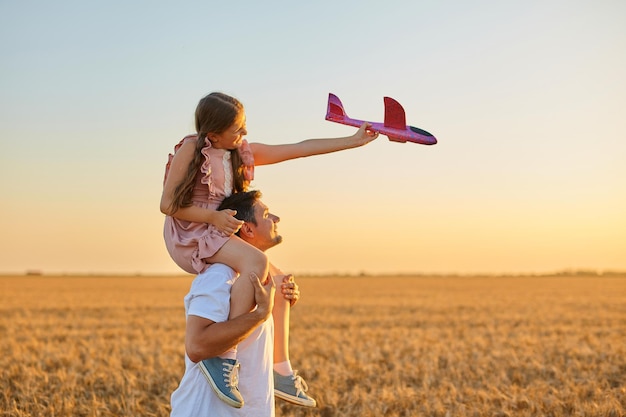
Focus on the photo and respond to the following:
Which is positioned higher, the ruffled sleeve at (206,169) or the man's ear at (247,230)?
the ruffled sleeve at (206,169)

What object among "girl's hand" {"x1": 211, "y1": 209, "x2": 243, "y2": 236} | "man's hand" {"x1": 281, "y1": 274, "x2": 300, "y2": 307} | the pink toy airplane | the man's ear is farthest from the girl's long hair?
the pink toy airplane

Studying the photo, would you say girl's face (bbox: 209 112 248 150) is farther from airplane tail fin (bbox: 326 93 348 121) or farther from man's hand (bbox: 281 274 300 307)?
man's hand (bbox: 281 274 300 307)

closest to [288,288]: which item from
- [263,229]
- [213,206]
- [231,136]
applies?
[263,229]

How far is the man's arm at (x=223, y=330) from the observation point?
3838mm

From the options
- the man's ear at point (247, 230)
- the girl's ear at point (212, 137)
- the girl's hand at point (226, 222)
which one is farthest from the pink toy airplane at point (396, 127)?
the girl's hand at point (226, 222)

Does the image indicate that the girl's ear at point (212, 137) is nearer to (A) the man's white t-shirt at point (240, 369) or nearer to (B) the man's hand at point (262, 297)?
(A) the man's white t-shirt at point (240, 369)

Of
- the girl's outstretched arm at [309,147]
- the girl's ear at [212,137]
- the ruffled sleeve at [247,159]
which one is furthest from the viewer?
the girl's outstretched arm at [309,147]

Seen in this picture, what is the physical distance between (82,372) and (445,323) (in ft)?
45.7

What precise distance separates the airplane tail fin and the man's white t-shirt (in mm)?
1286

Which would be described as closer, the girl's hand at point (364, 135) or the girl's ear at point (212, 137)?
the girl's ear at point (212, 137)

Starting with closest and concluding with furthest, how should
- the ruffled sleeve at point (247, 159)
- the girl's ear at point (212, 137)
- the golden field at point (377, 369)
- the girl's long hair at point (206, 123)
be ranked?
the girl's long hair at point (206, 123)
the girl's ear at point (212, 137)
the ruffled sleeve at point (247, 159)
the golden field at point (377, 369)

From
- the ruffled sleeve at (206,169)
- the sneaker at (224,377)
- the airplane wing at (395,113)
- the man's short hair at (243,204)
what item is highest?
the airplane wing at (395,113)

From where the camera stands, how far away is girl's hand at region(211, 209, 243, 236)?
3.97 m

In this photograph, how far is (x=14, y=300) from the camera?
36719 mm
